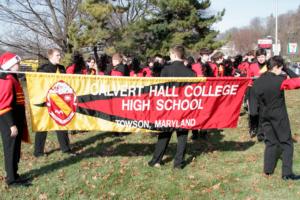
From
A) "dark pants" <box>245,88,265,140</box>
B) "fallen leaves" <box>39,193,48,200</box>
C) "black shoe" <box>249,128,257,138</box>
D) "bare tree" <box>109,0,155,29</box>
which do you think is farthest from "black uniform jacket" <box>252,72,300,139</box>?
"bare tree" <box>109,0,155,29</box>

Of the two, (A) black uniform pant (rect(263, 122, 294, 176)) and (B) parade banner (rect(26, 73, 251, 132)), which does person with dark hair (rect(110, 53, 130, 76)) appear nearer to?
(B) parade banner (rect(26, 73, 251, 132))

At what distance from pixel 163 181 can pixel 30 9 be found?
32.0 m

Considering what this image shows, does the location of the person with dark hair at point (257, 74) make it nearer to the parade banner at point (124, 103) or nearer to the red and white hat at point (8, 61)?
the parade banner at point (124, 103)

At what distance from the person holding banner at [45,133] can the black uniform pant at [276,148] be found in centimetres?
403

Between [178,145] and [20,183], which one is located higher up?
[178,145]

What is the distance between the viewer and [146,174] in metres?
7.19

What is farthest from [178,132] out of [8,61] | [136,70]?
[136,70]

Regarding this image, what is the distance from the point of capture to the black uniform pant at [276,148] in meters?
6.58

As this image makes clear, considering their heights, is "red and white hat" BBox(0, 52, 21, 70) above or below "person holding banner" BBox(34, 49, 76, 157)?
above

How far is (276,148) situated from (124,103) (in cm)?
273

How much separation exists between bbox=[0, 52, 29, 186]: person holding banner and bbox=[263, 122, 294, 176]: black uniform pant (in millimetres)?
4030

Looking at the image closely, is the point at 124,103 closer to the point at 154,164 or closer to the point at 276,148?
the point at 154,164

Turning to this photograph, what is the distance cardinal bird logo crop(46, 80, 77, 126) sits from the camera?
7120 mm

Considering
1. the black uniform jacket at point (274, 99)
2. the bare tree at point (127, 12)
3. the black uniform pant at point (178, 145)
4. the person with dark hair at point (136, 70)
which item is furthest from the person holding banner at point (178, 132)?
the bare tree at point (127, 12)
